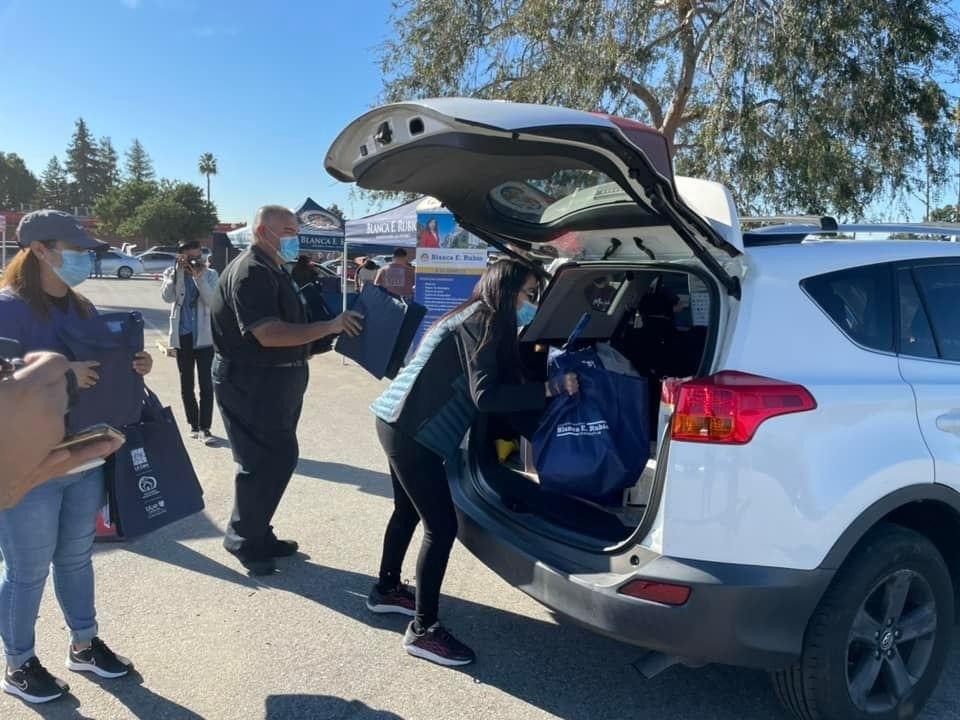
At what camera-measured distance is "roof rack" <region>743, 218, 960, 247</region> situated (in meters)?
3.10

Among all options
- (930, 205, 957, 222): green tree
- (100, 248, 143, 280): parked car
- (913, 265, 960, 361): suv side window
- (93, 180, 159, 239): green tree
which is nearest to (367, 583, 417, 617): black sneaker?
(913, 265, 960, 361): suv side window

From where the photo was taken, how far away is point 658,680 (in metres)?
3.22

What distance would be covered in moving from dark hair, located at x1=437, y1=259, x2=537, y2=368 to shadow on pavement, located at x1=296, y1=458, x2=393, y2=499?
9.04 ft

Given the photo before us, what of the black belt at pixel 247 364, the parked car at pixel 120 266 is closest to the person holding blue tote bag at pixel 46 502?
the black belt at pixel 247 364

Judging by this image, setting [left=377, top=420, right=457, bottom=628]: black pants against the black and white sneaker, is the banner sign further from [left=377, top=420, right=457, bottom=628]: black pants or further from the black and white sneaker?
the black and white sneaker

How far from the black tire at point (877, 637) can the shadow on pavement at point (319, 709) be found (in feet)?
4.92

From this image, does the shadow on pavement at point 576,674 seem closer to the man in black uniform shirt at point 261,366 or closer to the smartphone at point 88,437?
the man in black uniform shirt at point 261,366

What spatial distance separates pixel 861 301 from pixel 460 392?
5.14ft

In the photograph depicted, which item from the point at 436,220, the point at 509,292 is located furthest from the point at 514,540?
the point at 436,220

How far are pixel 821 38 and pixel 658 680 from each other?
10.6 meters

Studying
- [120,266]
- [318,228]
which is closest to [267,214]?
[318,228]

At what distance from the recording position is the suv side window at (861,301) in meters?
2.70

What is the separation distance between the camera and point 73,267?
291 cm

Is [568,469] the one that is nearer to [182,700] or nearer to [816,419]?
[816,419]
